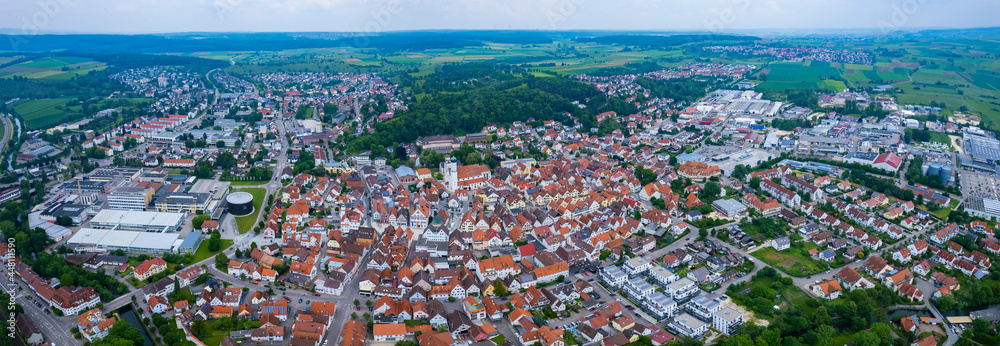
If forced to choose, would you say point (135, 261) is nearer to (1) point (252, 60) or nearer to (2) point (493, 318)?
(2) point (493, 318)

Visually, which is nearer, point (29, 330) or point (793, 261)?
point (29, 330)

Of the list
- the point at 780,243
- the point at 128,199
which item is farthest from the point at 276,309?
the point at 780,243

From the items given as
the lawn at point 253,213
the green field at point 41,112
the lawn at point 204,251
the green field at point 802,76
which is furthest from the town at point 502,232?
the green field at point 802,76

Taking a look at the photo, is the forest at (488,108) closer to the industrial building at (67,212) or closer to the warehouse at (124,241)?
the industrial building at (67,212)

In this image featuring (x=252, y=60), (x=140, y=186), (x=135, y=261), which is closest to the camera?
(x=135, y=261)

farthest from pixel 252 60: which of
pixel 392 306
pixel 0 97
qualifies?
pixel 392 306

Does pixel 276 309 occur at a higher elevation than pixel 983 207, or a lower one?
higher

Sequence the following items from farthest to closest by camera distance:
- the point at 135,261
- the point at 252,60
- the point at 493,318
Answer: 1. the point at 252,60
2. the point at 135,261
3. the point at 493,318

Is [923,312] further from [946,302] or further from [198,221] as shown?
[198,221]
